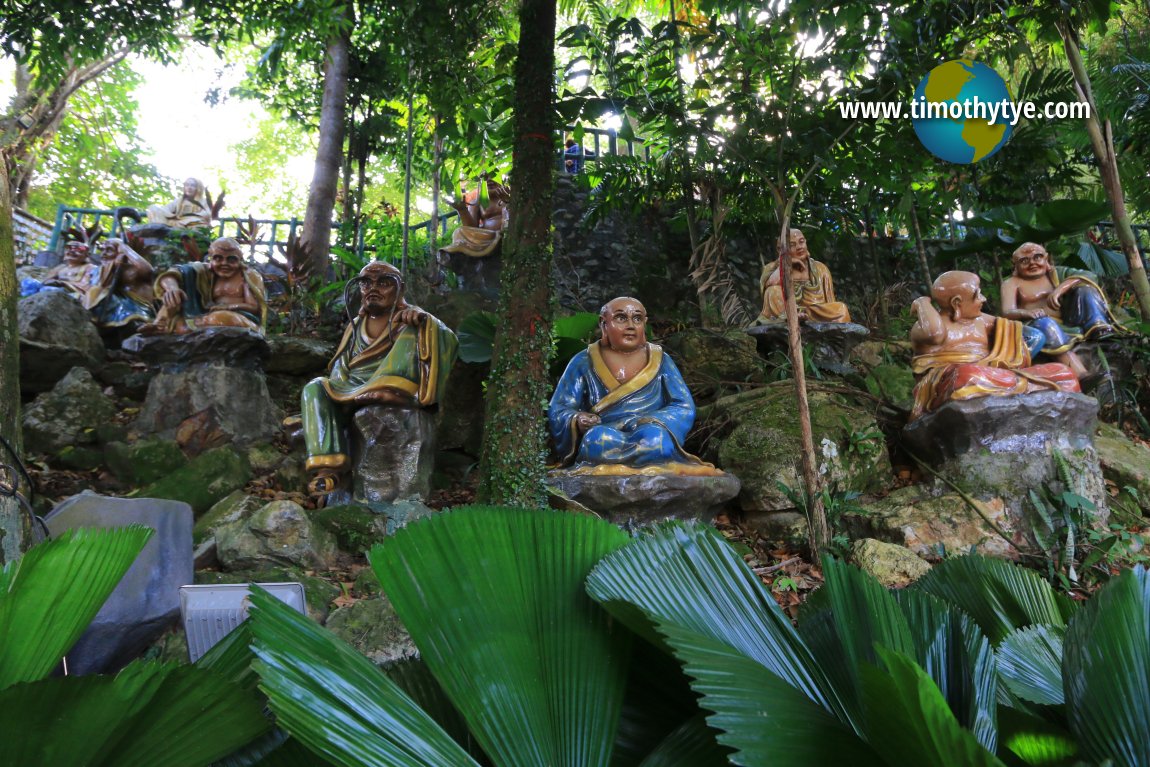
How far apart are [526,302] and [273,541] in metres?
1.93

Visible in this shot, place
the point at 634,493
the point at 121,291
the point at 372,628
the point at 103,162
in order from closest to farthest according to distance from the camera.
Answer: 1. the point at 372,628
2. the point at 634,493
3. the point at 121,291
4. the point at 103,162

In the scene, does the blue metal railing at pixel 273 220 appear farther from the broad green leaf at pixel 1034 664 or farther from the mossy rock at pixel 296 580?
the broad green leaf at pixel 1034 664

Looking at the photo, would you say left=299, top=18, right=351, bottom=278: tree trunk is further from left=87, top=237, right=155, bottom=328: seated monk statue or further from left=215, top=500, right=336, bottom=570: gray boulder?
left=215, top=500, right=336, bottom=570: gray boulder

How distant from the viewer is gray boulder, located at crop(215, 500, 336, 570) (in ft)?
14.4

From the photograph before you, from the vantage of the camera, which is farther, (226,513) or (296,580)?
(226,513)

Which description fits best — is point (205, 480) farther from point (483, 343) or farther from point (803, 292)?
point (803, 292)

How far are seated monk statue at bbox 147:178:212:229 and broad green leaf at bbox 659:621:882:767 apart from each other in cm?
1344

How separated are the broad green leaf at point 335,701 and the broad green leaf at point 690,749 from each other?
14 centimetres

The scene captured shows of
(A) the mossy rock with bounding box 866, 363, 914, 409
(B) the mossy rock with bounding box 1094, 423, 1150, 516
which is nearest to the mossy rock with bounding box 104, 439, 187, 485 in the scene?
(A) the mossy rock with bounding box 866, 363, 914, 409

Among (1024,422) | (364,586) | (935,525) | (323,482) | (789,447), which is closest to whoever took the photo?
(364,586)

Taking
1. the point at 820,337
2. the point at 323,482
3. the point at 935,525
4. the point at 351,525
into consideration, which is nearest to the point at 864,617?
the point at 351,525

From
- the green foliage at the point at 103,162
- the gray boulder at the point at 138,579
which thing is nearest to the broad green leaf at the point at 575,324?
the gray boulder at the point at 138,579

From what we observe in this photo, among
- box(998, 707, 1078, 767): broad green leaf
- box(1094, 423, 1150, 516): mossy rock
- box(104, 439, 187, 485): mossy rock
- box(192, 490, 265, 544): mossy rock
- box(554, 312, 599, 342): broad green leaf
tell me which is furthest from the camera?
box(554, 312, 599, 342): broad green leaf

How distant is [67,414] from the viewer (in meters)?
6.69
